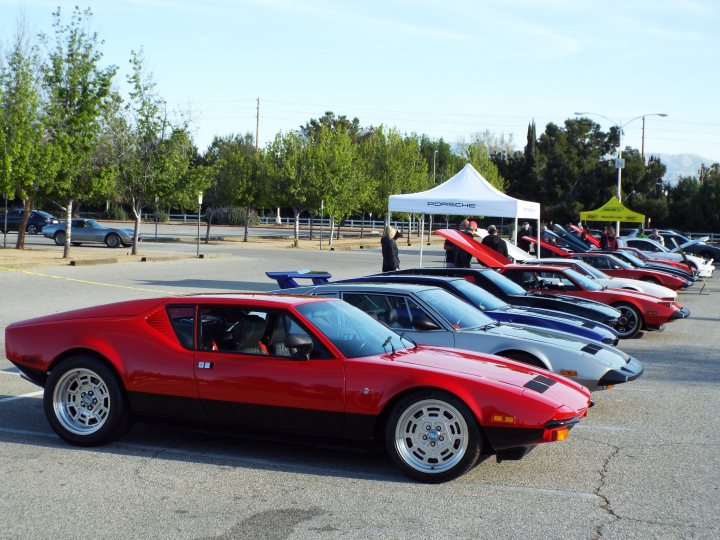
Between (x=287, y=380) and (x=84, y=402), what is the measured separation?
177 centimetres

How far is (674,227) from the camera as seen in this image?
7106 cm

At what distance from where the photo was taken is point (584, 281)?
53.7 ft

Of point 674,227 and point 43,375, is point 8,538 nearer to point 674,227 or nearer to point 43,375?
point 43,375

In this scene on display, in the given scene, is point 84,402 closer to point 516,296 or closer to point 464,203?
point 516,296

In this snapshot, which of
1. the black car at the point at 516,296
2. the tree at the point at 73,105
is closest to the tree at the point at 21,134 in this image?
the tree at the point at 73,105

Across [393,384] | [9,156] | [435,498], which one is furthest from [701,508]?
[9,156]

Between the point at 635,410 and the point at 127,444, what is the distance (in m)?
5.06

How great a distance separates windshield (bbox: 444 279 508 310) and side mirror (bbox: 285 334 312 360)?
4.81 m

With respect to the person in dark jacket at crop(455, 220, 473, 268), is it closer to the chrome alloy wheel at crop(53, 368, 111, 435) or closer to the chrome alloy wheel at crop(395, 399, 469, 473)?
the chrome alloy wheel at crop(53, 368, 111, 435)

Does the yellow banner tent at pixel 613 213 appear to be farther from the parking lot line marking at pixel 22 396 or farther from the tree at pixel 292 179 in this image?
the parking lot line marking at pixel 22 396

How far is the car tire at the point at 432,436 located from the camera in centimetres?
629

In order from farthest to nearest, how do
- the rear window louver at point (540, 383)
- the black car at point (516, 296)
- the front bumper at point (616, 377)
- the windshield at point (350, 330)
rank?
the black car at point (516, 296), the front bumper at point (616, 377), the windshield at point (350, 330), the rear window louver at point (540, 383)

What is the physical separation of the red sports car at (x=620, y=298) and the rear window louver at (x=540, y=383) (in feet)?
28.9

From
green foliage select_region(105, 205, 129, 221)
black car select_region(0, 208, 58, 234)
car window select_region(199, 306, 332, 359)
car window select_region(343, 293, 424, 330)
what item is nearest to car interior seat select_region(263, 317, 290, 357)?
car window select_region(199, 306, 332, 359)
